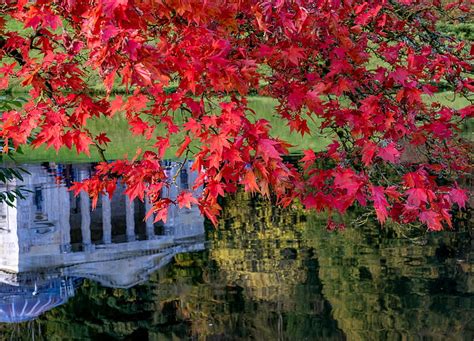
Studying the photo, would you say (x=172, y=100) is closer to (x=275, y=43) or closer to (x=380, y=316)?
(x=275, y=43)

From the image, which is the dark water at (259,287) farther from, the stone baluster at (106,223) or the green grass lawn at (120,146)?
the stone baluster at (106,223)

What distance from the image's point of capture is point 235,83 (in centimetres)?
532

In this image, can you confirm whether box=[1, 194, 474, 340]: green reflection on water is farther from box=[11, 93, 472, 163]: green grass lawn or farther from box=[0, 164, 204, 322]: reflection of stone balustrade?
box=[11, 93, 472, 163]: green grass lawn

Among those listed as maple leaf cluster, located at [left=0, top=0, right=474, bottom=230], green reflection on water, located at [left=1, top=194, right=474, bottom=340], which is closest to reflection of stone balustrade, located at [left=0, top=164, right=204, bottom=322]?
green reflection on water, located at [left=1, top=194, right=474, bottom=340]

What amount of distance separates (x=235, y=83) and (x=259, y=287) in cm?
1083

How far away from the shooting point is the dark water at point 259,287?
1367 cm

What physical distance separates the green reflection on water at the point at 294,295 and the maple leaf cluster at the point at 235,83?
240 inches

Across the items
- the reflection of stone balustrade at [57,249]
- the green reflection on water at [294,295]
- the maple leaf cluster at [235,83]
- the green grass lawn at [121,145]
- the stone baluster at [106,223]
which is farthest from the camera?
the stone baluster at [106,223]

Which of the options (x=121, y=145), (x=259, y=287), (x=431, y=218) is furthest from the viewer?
(x=121, y=145)

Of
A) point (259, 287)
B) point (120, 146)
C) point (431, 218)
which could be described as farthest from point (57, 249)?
point (431, 218)

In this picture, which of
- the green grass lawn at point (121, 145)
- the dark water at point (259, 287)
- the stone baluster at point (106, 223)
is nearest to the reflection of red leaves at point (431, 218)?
the dark water at point (259, 287)

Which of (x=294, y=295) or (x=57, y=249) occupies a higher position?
(x=57, y=249)

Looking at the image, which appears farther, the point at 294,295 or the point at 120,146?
the point at 120,146

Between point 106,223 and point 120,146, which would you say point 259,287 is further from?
point 106,223
